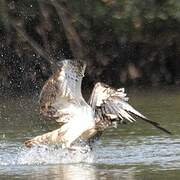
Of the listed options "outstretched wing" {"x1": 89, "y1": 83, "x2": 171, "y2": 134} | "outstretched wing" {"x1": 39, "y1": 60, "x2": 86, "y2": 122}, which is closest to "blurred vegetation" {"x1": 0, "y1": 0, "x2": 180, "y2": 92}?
"outstretched wing" {"x1": 39, "y1": 60, "x2": 86, "y2": 122}

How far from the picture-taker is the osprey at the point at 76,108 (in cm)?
942

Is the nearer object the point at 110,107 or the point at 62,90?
the point at 110,107

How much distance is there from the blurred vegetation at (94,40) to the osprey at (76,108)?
7.10 m

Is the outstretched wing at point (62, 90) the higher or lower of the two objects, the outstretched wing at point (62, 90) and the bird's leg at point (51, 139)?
the higher

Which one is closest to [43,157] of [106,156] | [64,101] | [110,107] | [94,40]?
[106,156]

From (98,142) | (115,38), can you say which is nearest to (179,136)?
(98,142)

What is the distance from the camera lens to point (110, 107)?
9.45 m

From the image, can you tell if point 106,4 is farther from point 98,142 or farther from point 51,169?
point 51,169

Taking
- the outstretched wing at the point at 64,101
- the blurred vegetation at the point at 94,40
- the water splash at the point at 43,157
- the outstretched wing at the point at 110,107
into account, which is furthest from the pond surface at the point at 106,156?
the blurred vegetation at the point at 94,40

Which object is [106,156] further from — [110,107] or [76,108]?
[76,108]

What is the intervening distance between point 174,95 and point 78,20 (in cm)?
304

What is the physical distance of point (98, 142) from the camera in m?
10.3

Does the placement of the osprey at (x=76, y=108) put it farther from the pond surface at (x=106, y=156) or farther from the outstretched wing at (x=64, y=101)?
the pond surface at (x=106, y=156)

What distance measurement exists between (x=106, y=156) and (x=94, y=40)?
946cm
